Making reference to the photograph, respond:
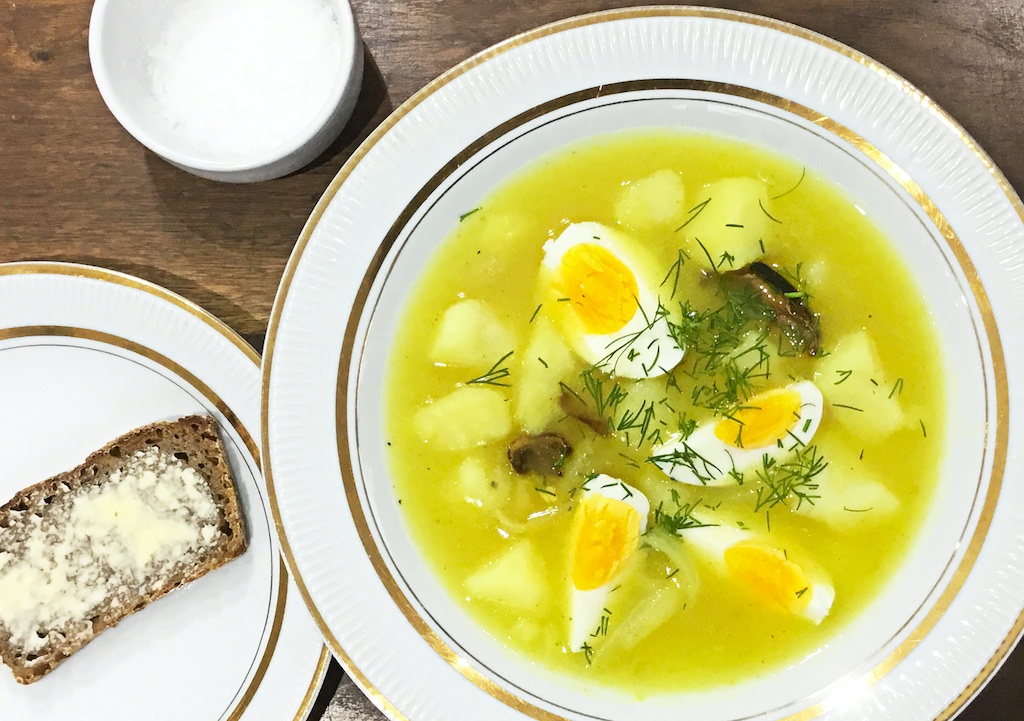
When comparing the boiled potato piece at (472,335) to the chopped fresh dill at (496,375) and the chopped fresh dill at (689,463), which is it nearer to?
the chopped fresh dill at (496,375)

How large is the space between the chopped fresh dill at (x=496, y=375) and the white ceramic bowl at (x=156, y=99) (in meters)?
0.66

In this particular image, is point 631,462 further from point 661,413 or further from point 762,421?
point 762,421

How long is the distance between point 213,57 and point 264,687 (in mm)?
1544

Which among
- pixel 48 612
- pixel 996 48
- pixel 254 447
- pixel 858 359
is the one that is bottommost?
pixel 48 612

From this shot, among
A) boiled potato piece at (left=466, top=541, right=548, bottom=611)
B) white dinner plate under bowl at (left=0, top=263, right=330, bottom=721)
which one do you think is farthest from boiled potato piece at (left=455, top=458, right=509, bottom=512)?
white dinner plate under bowl at (left=0, top=263, right=330, bottom=721)

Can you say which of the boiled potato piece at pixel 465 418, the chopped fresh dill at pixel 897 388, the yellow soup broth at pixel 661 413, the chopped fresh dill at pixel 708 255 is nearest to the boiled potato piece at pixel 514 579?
the yellow soup broth at pixel 661 413

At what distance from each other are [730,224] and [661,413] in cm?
48

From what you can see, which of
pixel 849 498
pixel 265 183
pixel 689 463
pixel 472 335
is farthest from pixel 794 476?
pixel 265 183

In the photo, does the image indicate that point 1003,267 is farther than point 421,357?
No

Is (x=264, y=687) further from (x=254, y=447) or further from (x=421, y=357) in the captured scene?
(x=421, y=357)

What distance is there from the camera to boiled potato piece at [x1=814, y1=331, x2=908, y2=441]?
5.81ft

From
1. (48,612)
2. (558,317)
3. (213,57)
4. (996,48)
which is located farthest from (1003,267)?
(48,612)

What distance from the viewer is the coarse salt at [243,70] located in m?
1.75

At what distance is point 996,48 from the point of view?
1.82 m
